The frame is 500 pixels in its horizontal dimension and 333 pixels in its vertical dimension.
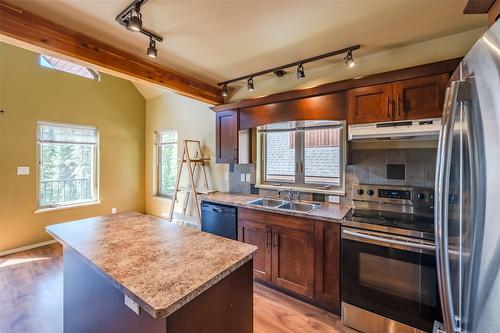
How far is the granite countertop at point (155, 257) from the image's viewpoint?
915 millimetres

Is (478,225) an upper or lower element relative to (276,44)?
lower

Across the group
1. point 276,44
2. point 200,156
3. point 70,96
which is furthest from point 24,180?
point 276,44

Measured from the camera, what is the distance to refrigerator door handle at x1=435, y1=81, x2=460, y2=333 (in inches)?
32.3

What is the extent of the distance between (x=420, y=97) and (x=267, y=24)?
4.73 ft

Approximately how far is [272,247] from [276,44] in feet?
6.76

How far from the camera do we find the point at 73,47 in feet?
6.51

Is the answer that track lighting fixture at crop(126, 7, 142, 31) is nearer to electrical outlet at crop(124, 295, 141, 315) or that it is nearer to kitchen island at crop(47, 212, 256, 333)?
kitchen island at crop(47, 212, 256, 333)

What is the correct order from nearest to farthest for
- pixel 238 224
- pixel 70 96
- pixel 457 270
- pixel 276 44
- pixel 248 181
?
pixel 457 270
pixel 276 44
pixel 238 224
pixel 248 181
pixel 70 96

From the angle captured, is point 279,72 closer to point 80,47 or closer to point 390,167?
point 390,167

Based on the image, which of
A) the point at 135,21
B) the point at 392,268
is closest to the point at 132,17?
the point at 135,21

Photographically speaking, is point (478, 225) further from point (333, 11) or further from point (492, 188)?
point (333, 11)

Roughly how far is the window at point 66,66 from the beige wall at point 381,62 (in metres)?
3.46

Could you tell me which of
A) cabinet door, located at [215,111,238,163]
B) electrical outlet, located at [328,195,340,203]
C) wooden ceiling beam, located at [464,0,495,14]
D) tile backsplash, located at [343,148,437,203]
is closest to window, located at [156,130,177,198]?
cabinet door, located at [215,111,238,163]

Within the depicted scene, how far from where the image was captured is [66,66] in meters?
4.11
